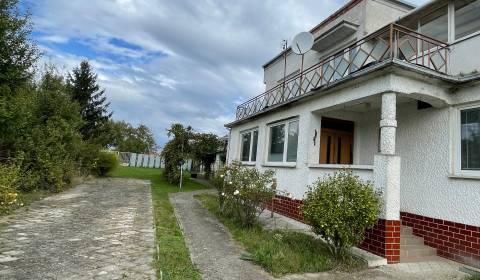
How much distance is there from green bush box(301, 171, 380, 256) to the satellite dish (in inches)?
261

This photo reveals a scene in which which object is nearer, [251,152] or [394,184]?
[394,184]

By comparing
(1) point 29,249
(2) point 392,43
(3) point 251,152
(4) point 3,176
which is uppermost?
(2) point 392,43

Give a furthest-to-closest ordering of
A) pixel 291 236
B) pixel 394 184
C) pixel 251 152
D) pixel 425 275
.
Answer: pixel 251 152 → pixel 291 236 → pixel 394 184 → pixel 425 275

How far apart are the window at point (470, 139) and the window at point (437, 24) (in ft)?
8.06

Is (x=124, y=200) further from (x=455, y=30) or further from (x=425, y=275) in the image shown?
(x=455, y=30)

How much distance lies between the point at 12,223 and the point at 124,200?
5.16 metres

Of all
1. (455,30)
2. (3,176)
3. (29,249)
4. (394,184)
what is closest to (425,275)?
(394,184)

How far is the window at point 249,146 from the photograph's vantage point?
589 inches

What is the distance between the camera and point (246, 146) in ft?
53.0

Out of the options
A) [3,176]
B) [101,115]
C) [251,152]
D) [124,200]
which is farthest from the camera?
[101,115]

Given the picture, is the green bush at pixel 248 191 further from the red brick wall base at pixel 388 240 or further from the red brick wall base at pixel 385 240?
the red brick wall base at pixel 388 240

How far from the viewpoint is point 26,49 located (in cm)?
1130

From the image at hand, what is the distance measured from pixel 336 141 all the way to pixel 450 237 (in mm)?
4569

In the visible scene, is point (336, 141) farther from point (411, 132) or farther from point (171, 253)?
point (171, 253)
